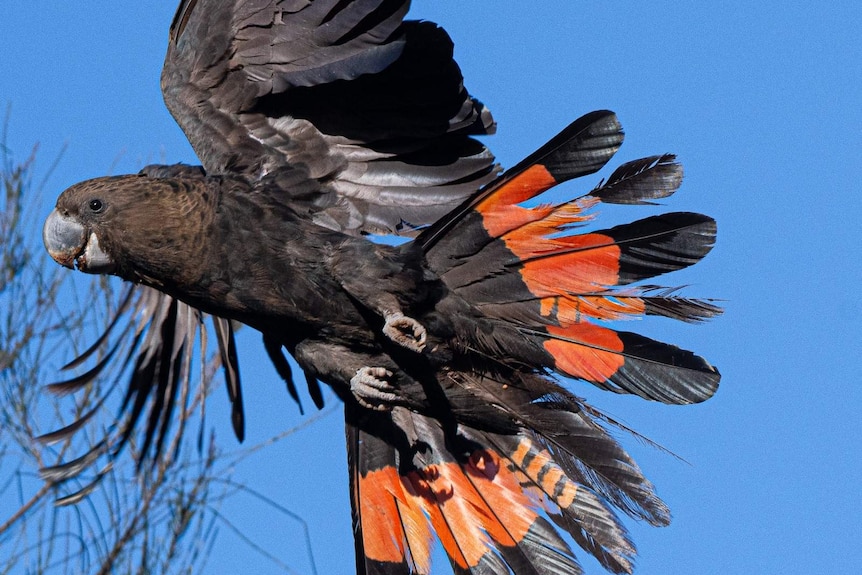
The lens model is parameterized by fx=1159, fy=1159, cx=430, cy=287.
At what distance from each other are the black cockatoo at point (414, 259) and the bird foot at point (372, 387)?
1cm

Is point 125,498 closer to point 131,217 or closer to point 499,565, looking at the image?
point 131,217

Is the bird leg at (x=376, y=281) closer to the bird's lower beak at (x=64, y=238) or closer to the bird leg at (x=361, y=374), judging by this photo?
the bird leg at (x=361, y=374)

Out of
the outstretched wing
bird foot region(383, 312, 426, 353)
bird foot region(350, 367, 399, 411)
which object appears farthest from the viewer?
the outstretched wing

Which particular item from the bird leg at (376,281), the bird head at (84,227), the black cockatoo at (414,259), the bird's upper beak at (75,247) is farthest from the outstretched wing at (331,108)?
the bird's upper beak at (75,247)

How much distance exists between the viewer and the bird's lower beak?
15.4ft

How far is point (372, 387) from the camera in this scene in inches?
184

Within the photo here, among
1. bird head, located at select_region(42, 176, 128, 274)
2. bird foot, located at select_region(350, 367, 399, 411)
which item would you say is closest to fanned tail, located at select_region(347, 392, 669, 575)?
bird foot, located at select_region(350, 367, 399, 411)

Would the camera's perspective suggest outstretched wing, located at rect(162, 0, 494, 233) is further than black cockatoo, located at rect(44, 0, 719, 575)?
Yes

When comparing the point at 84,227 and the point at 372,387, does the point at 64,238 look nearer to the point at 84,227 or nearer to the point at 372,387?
the point at 84,227

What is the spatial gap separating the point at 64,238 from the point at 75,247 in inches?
2.5

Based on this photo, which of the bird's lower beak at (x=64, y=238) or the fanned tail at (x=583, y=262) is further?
A: the bird's lower beak at (x=64, y=238)

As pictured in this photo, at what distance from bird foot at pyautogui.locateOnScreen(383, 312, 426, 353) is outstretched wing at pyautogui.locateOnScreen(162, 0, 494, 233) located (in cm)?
64

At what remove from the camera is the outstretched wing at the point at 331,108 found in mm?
4777

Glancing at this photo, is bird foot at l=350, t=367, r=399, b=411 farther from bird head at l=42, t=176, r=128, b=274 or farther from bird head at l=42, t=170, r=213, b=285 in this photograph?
bird head at l=42, t=176, r=128, b=274
